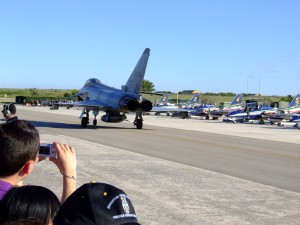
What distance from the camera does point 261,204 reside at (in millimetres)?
9102

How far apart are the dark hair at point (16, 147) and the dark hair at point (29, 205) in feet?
1.49

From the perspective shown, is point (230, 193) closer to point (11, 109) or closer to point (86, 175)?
point (86, 175)

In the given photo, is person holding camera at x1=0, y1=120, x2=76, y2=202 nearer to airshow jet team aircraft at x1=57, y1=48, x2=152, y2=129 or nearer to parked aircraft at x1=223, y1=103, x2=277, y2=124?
airshow jet team aircraft at x1=57, y1=48, x2=152, y2=129

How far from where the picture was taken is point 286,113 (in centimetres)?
4775

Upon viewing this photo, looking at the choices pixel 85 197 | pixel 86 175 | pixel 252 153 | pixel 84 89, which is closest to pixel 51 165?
pixel 86 175

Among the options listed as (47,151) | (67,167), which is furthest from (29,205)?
(47,151)

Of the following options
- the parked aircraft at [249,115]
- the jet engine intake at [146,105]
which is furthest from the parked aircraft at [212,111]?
the jet engine intake at [146,105]

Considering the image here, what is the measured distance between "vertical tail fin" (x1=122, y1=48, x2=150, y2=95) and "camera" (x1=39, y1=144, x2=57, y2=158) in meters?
28.1

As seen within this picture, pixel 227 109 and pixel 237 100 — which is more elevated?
pixel 237 100

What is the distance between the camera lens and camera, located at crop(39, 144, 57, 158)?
3270mm

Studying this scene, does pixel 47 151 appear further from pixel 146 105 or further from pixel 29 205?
pixel 146 105

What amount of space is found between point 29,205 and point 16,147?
65 cm

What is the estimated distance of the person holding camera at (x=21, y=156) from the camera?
2.98 m

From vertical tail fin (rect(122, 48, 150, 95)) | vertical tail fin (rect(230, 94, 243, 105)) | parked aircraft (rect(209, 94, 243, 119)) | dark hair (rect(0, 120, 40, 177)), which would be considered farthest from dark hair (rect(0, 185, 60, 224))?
vertical tail fin (rect(230, 94, 243, 105))
